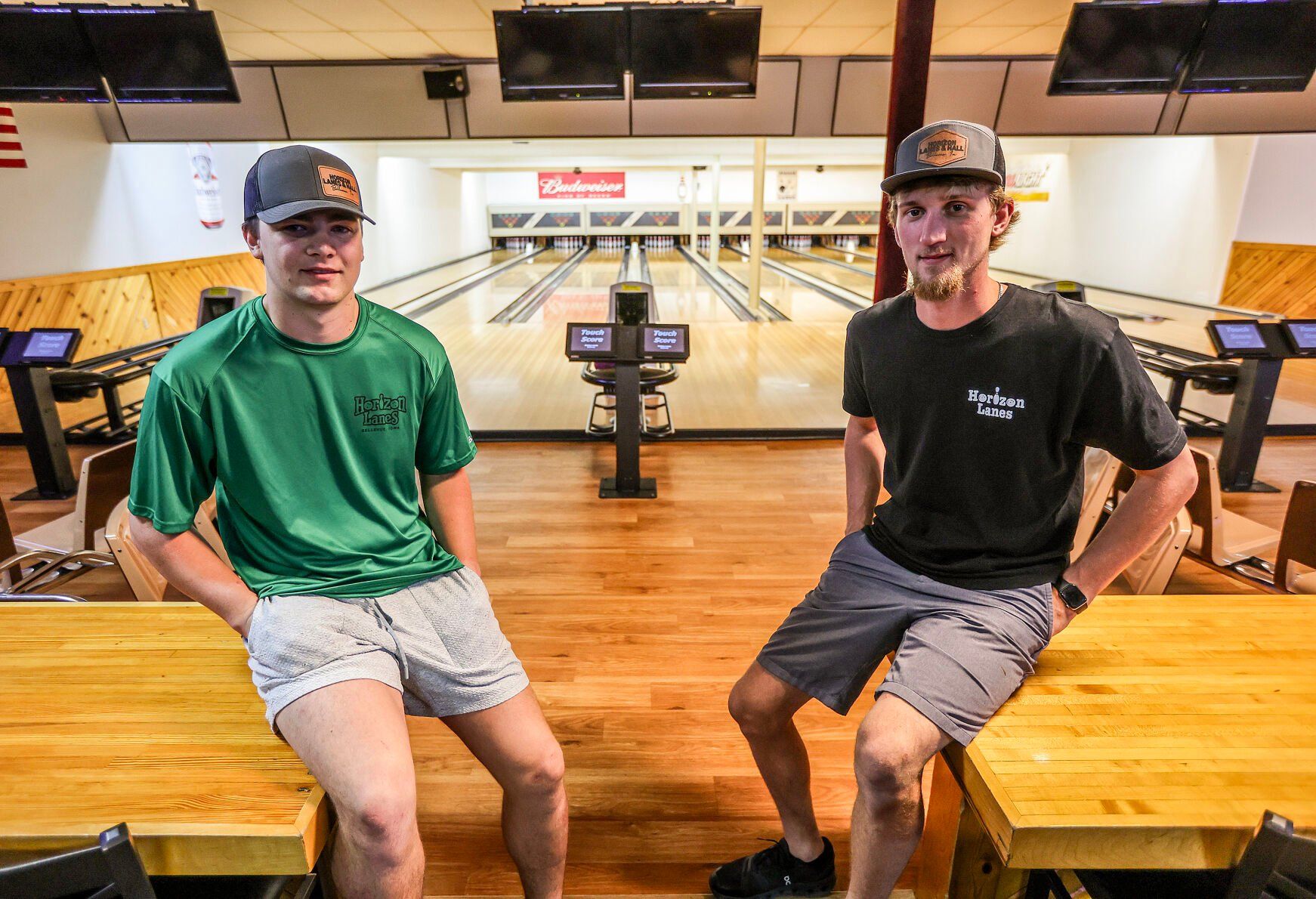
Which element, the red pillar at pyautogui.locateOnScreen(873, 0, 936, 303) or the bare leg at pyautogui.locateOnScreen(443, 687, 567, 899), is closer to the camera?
the bare leg at pyautogui.locateOnScreen(443, 687, 567, 899)

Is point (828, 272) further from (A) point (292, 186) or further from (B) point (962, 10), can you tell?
(A) point (292, 186)

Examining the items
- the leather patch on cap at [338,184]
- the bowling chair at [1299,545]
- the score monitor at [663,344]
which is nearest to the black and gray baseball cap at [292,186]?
the leather patch on cap at [338,184]

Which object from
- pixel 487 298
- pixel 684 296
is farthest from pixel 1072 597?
pixel 487 298

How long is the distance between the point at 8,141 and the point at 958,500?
608 centimetres

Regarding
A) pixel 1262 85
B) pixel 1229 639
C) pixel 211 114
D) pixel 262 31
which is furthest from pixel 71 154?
pixel 1262 85

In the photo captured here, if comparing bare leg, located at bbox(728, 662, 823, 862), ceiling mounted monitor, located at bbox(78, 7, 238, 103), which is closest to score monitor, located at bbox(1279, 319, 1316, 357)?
bare leg, located at bbox(728, 662, 823, 862)

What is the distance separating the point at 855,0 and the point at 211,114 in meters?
3.65

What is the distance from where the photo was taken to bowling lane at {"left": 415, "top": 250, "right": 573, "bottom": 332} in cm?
884

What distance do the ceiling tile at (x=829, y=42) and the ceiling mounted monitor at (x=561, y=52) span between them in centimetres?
110

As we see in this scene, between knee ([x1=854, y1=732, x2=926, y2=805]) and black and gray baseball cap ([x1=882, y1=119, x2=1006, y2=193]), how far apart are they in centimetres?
93

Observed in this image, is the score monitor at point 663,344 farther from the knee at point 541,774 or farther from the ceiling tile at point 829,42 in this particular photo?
the knee at point 541,774

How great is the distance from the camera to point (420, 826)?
5.75 ft

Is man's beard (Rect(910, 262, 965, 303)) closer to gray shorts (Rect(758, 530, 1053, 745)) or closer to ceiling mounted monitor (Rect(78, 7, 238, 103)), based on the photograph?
gray shorts (Rect(758, 530, 1053, 745))

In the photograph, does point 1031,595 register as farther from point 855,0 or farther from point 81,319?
point 81,319
